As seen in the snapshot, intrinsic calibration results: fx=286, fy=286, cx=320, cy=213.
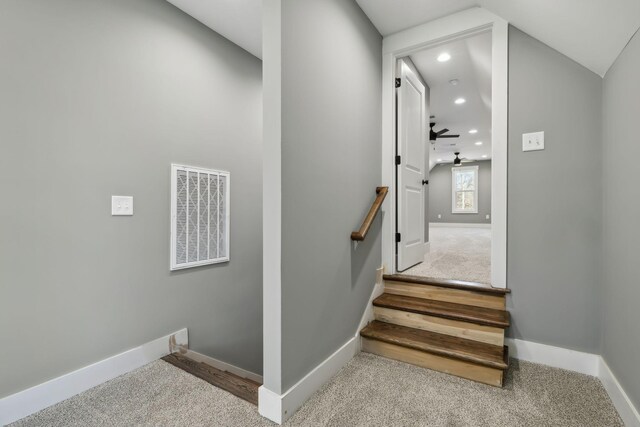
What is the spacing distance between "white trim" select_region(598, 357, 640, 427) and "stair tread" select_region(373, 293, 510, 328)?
1.65 ft

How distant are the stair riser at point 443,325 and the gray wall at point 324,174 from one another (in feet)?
0.77

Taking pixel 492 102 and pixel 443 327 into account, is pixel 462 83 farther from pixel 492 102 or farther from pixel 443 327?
pixel 443 327

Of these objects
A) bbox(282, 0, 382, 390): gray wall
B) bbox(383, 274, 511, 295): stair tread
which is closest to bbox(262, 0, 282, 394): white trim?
bbox(282, 0, 382, 390): gray wall

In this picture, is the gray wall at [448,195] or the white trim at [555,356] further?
the gray wall at [448,195]

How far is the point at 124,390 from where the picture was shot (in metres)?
1.67

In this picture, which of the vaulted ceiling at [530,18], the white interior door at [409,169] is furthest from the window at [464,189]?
the vaulted ceiling at [530,18]

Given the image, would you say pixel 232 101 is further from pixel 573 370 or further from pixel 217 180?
pixel 573 370

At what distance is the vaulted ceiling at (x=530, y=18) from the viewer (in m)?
1.36

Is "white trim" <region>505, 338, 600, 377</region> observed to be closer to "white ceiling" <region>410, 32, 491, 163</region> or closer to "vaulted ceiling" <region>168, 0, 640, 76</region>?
"vaulted ceiling" <region>168, 0, 640, 76</region>

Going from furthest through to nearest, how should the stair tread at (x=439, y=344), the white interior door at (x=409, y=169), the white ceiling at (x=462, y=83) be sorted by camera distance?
the white ceiling at (x=462, y=83) < the white interior door at (x=409, y=169) < the stair tread at (x=439, y=344)

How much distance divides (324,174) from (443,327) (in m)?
1.40

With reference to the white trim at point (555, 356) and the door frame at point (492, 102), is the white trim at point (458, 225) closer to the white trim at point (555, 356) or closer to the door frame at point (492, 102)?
the door frame at point (492, 102)

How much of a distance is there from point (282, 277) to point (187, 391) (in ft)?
3.01

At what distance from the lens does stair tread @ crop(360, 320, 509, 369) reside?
1730mm
